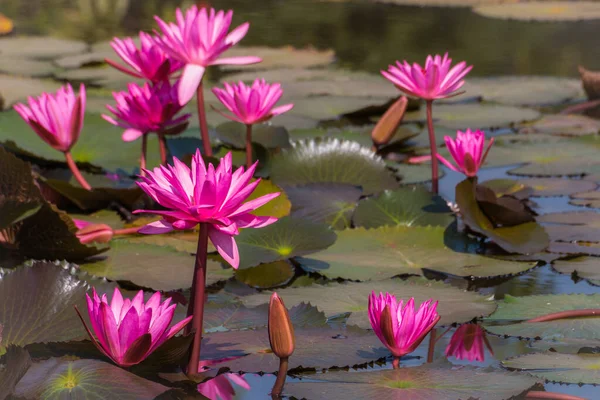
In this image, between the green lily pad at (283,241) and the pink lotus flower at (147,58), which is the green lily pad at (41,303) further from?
the pink lotus flower at (147,58)

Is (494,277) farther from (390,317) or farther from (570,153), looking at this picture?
(570,153)

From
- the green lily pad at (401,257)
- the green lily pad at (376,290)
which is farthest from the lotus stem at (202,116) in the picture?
the green lily pad at (376,290)

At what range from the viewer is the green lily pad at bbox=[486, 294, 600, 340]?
133 centimetres

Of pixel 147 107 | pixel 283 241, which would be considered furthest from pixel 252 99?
pixel 283 241

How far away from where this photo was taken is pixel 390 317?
1.11 metres

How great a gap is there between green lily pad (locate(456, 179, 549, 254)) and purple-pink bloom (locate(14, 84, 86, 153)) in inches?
31.4

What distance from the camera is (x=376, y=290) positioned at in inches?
58.7

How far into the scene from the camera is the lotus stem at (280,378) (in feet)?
3.53

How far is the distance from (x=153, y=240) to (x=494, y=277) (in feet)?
2.29

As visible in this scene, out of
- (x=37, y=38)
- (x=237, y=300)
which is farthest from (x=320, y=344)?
(x=37, y=38)

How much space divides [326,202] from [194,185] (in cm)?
96

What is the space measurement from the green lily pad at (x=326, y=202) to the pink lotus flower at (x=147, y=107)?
0.33 m

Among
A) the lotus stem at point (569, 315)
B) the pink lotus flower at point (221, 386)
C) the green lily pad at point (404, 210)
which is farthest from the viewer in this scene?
the green lily pad at point (404, 210)

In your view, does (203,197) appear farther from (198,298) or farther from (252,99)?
(252,99)
